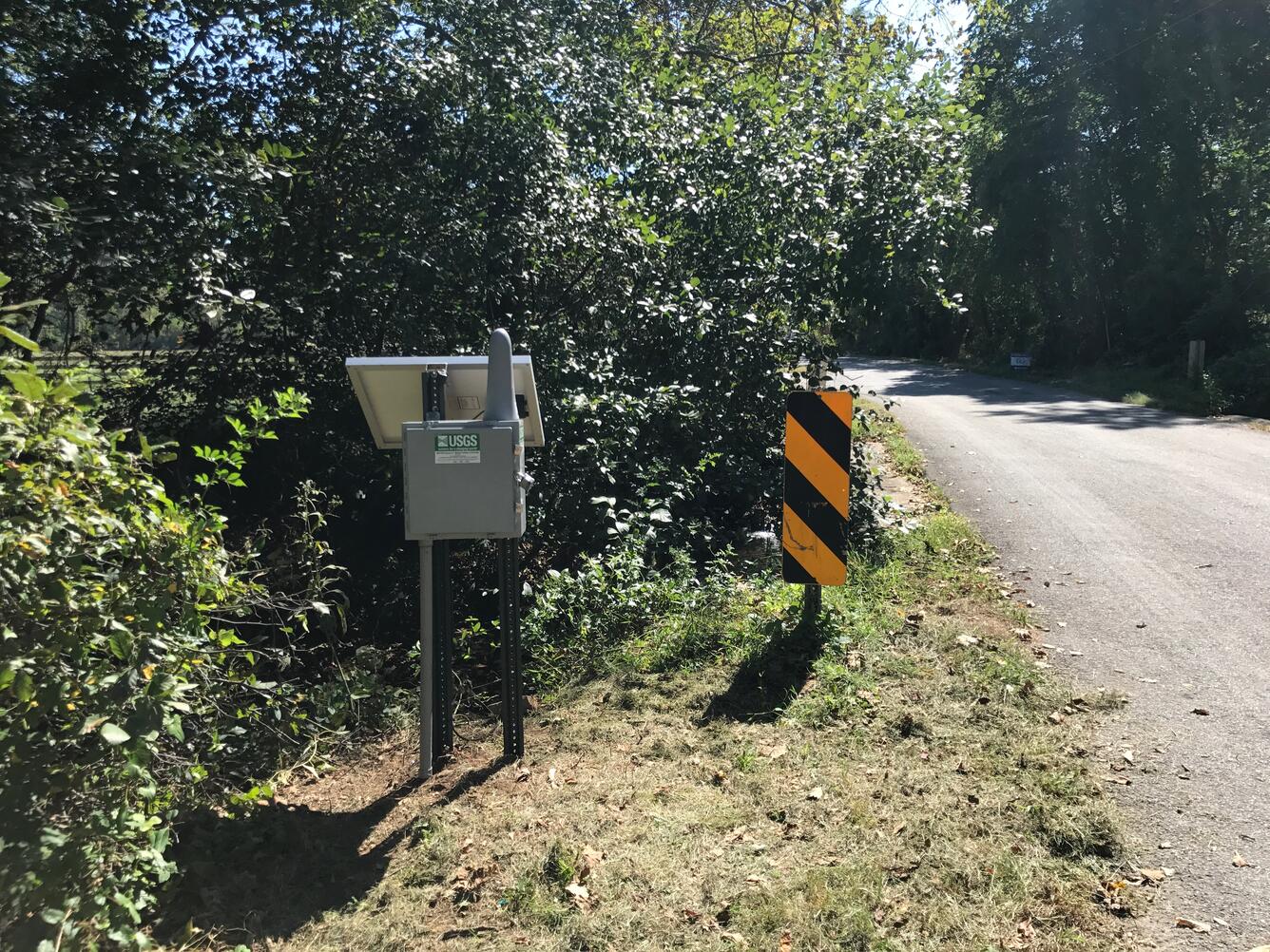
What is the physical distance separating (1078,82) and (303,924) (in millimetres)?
29510

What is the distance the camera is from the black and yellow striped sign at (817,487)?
198 inches

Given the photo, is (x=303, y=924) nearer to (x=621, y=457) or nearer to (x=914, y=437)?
(x=621, y=457)

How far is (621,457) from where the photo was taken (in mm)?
6781

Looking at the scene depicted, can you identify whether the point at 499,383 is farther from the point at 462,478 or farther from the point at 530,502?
the point at 530,502

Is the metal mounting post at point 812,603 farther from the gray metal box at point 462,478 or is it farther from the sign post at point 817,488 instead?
the gray metal box at point 462,478

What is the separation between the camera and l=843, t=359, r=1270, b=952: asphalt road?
3145mm

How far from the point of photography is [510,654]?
4.07 m

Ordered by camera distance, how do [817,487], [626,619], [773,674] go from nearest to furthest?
[773,674]
[817,487]
[626,619]

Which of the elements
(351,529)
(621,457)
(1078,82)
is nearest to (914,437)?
(621,457)

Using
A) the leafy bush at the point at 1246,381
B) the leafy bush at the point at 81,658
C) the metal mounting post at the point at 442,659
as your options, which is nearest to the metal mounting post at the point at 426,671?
the metal mounting post at the point at 442,659

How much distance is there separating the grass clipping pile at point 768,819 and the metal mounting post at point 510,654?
154 mm

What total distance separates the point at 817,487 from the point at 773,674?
1.04 metres

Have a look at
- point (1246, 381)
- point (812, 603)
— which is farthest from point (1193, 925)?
point (1246, 381)

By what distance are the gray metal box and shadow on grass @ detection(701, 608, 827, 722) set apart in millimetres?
1515
